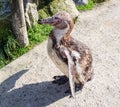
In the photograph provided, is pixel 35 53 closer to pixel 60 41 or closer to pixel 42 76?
pixel 42 76

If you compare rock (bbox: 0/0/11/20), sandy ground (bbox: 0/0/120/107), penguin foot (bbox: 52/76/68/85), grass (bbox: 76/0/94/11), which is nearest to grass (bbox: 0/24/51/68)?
sandy ground (bbox: 0/0/120/107)

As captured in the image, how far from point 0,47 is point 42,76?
1068mm

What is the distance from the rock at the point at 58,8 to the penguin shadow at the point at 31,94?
2051 millimetres

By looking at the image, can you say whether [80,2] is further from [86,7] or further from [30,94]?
[30,94]

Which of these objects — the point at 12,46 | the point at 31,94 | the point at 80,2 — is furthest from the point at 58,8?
the point at 31,94

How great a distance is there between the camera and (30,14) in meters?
7.58

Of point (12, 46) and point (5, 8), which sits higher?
point (5, 8)

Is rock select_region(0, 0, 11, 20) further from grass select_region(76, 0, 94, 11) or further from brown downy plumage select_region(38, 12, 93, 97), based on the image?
brown downy plumage select_region(38, 12, 93, 97)

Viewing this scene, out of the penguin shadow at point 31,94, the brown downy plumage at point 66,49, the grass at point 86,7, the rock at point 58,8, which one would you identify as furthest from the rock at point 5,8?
the brown downy plumage at point 66,49

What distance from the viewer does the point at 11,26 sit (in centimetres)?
742

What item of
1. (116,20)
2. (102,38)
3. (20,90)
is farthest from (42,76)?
(116,20)

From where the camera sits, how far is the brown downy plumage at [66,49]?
18.5 ft

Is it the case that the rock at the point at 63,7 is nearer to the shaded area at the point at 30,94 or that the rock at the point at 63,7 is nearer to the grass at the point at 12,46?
the grass at the point at 12,46

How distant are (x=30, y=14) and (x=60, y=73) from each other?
4.93 feet
